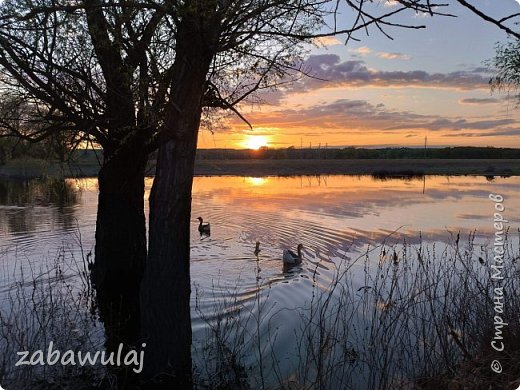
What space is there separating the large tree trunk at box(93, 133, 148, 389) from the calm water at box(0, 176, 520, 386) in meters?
1.42

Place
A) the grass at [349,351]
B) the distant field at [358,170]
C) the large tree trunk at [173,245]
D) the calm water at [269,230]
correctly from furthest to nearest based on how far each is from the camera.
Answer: the distant field at [358,170], the calm water at [269,230], the large tree trunk at [173,245], the grass at [349,351]

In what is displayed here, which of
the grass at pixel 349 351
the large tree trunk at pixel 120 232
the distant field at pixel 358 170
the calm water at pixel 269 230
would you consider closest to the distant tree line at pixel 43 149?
the calm water at pixel 269 230

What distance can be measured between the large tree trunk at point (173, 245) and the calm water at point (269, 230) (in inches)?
62.4

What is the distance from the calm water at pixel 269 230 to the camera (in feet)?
35.7

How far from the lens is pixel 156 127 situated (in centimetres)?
697

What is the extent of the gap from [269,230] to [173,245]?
11899 millimetres

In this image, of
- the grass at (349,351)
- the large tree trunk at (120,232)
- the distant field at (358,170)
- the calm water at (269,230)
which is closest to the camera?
the grass at (349,351)

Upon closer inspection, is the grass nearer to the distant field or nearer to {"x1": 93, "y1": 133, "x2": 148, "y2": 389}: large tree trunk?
{"x1": 93, "y1": 133, "x2": 148, "y2": 389}: large tree trunk

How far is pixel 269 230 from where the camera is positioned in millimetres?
18234

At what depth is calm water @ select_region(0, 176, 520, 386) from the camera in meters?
10.9

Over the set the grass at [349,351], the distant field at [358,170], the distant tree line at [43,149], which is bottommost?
the grass at [349,351]

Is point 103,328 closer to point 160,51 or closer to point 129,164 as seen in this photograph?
point 129,164

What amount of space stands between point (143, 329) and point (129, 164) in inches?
172

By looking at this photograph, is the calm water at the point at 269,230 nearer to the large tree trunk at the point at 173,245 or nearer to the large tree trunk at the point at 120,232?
the large tree trunk at the point at 120,232
